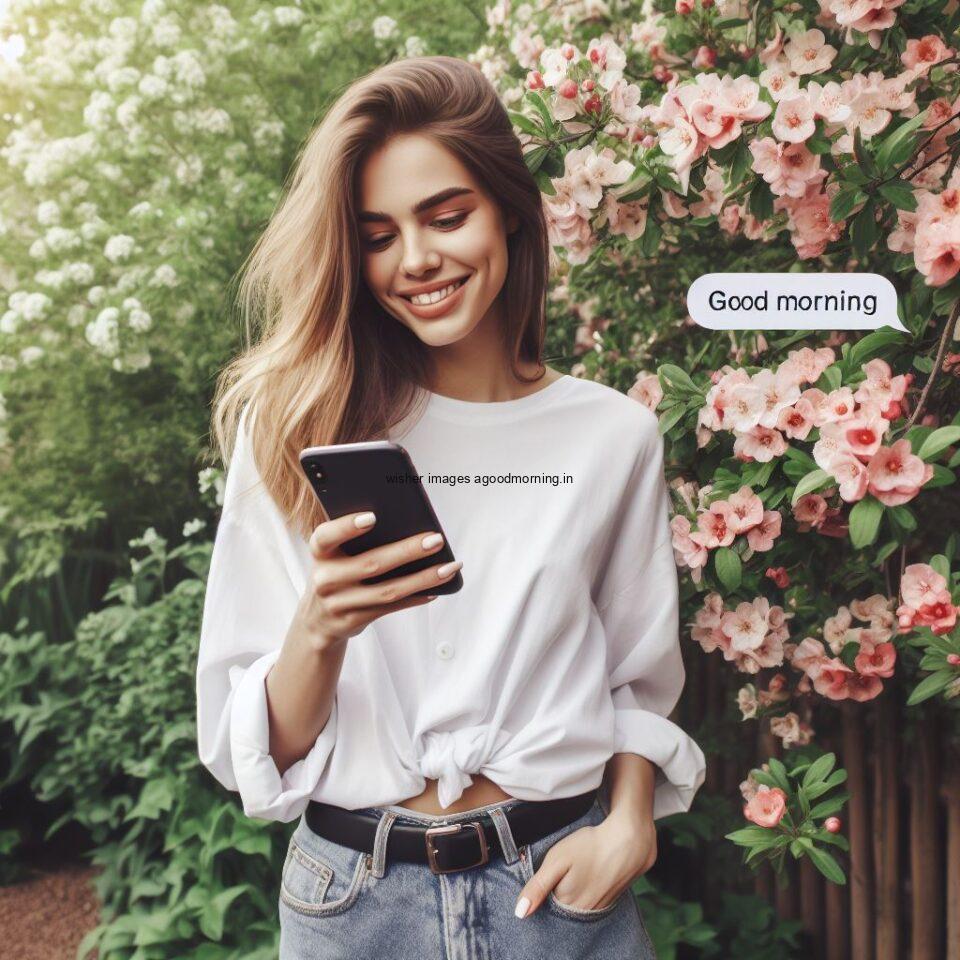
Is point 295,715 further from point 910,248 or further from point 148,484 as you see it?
point 148,484

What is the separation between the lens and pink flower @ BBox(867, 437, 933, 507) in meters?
1.24

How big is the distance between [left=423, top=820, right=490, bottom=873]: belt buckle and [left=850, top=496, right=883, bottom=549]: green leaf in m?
0.61

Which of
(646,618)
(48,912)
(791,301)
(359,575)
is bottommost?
(48,912)

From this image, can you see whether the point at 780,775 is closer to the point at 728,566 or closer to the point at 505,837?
the point at 728,566

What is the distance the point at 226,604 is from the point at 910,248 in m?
1.13

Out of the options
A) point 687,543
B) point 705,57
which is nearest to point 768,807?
point 687,543

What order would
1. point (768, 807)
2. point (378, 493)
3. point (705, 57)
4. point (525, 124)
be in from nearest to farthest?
1. point (378, 493)
2. point (768, 807)
3. point (525, 124)
4. point (705, 57)

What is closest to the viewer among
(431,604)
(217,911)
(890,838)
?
(431,604)

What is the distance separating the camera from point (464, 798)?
1334mm

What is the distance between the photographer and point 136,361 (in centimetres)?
366

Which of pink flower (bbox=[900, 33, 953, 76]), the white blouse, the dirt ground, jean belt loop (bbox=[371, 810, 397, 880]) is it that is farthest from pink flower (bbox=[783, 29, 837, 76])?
the dirt ground

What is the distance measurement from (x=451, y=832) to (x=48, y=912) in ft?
9.34

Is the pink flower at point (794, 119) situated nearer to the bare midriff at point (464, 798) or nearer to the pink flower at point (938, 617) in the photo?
the pink flower at point (938, 617)

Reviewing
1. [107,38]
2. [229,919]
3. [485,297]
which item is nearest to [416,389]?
[485,297]
